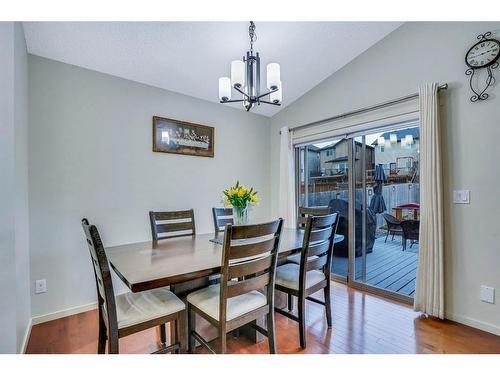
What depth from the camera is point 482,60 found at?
2057 mm

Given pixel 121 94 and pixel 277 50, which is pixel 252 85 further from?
pixel 121 94

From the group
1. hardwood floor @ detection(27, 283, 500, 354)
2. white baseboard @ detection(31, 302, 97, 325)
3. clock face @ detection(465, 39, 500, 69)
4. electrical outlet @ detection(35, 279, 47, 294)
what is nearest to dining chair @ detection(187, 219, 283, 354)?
hardwood floor @ detection(27, 283, 500, 354)

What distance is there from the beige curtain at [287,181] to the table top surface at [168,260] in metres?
1.38

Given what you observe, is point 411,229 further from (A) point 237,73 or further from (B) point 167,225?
(B) point 167,225

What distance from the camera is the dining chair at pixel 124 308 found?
131cm

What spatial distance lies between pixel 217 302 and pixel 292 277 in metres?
0.71

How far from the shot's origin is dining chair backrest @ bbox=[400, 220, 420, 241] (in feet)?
8.66

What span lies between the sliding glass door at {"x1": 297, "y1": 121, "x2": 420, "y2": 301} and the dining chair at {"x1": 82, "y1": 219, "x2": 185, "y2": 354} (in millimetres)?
2260

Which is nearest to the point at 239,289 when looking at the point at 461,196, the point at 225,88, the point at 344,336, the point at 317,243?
the point at 317,243

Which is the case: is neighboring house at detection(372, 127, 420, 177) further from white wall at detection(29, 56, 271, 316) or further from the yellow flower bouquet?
white wall at detection(29, 56, 271, 316)

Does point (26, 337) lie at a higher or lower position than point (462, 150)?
lower

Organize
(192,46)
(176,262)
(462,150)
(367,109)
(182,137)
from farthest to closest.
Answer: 1. (182,137)
2. (367,109)
3. (192,46)
4. (462,150)
5. (176,262)

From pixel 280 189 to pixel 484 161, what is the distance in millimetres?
2204
